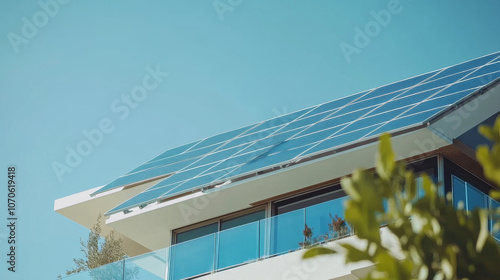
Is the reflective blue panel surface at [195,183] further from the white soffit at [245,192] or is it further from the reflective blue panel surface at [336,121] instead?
the reflective blue panel surface at [336,121]

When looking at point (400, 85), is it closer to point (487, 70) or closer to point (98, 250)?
point (487, 70)

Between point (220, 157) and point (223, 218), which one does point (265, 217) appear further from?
point (220, 157)

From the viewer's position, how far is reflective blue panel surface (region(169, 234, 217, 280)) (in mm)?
18297

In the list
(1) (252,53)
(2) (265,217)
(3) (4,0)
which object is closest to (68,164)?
(2) (265,217)

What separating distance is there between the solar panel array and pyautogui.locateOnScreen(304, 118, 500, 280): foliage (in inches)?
473

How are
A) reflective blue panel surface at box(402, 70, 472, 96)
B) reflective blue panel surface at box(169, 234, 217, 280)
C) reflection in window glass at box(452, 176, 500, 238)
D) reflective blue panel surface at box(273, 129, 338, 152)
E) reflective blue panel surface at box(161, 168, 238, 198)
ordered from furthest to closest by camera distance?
1. reflective blue panel surface at box(161, 168, 238, 198)
2. reflective blue panel surface at box(402, 70, 472, 96)
3. reflective blue panel surface at box(273, 129, 338, 152)
4. reflective blue panel surface at box(169, 234, 217, 280)
5. reflection in window glass at box(452, 176, 500, 238)

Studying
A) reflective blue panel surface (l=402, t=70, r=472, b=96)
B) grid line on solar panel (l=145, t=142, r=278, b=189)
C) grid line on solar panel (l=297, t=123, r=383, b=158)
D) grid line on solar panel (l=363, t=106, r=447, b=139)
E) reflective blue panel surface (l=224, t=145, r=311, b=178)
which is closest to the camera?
grid line on solar panel (l=363, t=106, r=447, b=139)

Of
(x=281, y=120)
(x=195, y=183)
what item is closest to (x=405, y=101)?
(x=195, y=183)

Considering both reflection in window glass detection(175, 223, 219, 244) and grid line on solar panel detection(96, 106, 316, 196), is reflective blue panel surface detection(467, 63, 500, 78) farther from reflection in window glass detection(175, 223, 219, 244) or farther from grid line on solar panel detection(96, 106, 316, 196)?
reflection in window glass detection(175, 223, 219, 244)

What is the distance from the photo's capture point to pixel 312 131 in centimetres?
1969

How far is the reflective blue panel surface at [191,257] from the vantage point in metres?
18.3

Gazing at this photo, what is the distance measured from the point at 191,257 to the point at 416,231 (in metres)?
14.8

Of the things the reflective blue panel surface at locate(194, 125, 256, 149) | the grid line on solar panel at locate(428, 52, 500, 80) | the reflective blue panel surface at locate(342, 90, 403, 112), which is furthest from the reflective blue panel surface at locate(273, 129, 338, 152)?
the reflective blue panel surface at locate(194, 125, 256, 149)

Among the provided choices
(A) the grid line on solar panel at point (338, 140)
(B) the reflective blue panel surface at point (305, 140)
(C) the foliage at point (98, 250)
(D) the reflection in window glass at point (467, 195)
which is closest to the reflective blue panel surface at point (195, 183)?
(B) the reflective blue panel surface at point (305, 140)
